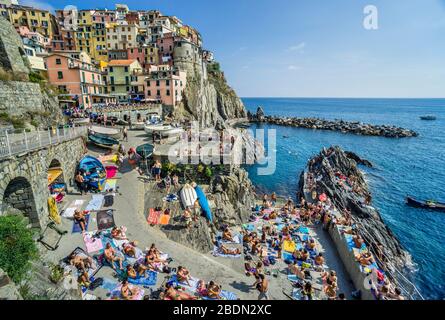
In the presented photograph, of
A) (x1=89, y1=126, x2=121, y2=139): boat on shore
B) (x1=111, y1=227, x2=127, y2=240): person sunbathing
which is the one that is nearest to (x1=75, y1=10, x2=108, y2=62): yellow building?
(x1=89, y1=126, x2=121, y2=139): boat on shore

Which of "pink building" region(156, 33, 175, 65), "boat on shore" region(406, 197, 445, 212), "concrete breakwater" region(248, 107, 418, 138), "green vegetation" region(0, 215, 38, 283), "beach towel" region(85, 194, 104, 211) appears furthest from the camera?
"concrete breakwater" region(248, 107, 418, 138)

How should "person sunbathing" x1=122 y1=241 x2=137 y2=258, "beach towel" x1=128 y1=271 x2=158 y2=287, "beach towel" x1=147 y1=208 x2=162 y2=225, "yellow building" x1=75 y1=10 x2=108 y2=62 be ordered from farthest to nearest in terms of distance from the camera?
1. "yellow building" x1=75 y1=10 x2=108 y2=62
2. "beach towel" x1=147 y1=208 x2=162 y2=225
3. "person sunbathing" x1=122 y1=241 x2=137 y2=258
4. "beach towel" x1=128 y1=271 x2=158 y2=287

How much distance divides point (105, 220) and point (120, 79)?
4777cm

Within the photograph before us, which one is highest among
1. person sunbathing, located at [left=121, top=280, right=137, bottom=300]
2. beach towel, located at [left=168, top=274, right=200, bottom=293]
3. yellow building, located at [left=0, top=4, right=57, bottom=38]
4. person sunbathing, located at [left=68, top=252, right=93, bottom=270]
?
yellow building, located at [left=0, top=4, right=57, bottom=38]

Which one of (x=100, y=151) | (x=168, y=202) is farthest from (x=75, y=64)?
(x=168, y=202)

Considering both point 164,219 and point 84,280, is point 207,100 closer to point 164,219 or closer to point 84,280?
point 164,219

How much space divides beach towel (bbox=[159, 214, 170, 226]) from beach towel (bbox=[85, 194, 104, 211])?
375cm

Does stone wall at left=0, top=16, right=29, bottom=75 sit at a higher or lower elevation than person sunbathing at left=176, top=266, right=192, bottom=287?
higher

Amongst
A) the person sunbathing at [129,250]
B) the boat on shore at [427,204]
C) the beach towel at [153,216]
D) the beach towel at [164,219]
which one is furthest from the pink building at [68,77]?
the boat on shore at [427,204]

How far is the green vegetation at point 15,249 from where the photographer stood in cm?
671

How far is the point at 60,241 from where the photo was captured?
11.2 meters

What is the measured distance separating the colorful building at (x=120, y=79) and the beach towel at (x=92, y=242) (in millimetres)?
45006

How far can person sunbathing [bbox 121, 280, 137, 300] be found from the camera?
8.64 meters

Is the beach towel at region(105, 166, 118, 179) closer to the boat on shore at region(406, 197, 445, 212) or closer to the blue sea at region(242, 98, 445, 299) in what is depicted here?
the blue sea at region(242, 98, 445, 299)
